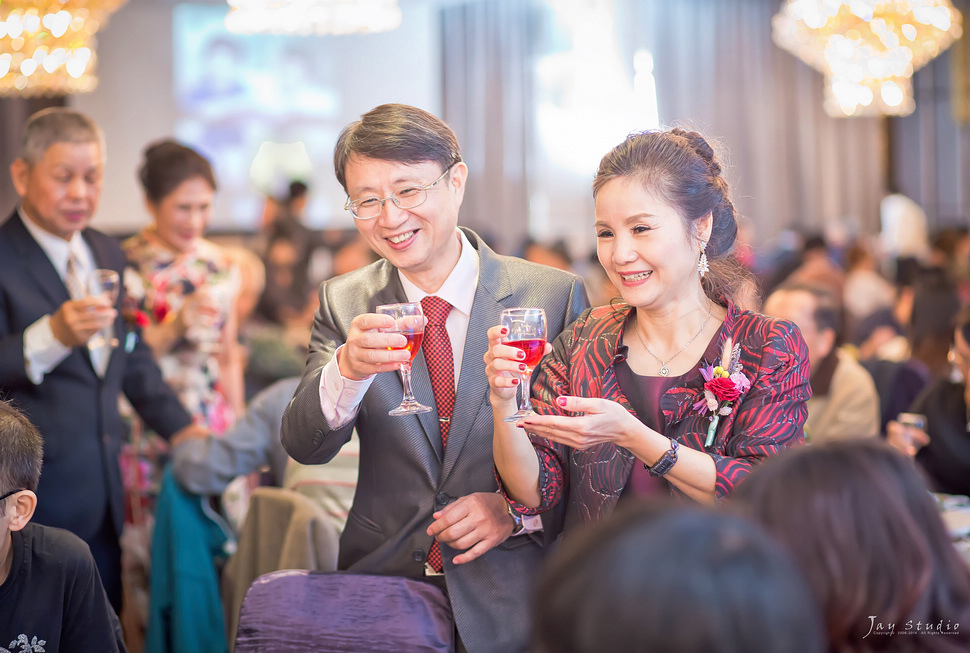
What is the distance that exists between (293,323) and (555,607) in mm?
4998

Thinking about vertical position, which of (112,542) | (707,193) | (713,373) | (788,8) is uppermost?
(788,8)

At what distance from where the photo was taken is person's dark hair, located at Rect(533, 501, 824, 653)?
826 millimetres

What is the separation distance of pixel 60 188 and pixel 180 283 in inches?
41.5

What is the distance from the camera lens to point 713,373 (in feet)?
5.89

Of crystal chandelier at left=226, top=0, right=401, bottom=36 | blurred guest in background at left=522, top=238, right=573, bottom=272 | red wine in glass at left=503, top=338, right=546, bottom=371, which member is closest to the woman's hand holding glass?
red wine in glass at left=503, top=338, right=546, bottom=371

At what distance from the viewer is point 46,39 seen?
426cm

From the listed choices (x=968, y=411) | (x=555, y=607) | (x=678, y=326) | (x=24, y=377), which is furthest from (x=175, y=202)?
(x=555, y=607)

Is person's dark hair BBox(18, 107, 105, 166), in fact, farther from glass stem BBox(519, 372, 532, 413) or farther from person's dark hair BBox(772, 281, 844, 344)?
person's dark hair BBox(772, 281, 844, 344)

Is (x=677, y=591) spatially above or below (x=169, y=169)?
below

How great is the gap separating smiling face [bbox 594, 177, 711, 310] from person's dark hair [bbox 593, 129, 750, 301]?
0.08ft

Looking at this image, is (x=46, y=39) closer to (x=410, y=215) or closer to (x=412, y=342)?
(x=410, y=215)

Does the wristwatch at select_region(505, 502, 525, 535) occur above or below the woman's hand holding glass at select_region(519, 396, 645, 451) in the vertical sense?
below

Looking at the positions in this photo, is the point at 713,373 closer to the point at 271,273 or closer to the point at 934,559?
the point at 934,559

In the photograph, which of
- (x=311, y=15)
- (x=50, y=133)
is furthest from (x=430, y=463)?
(x=311, y=15)
